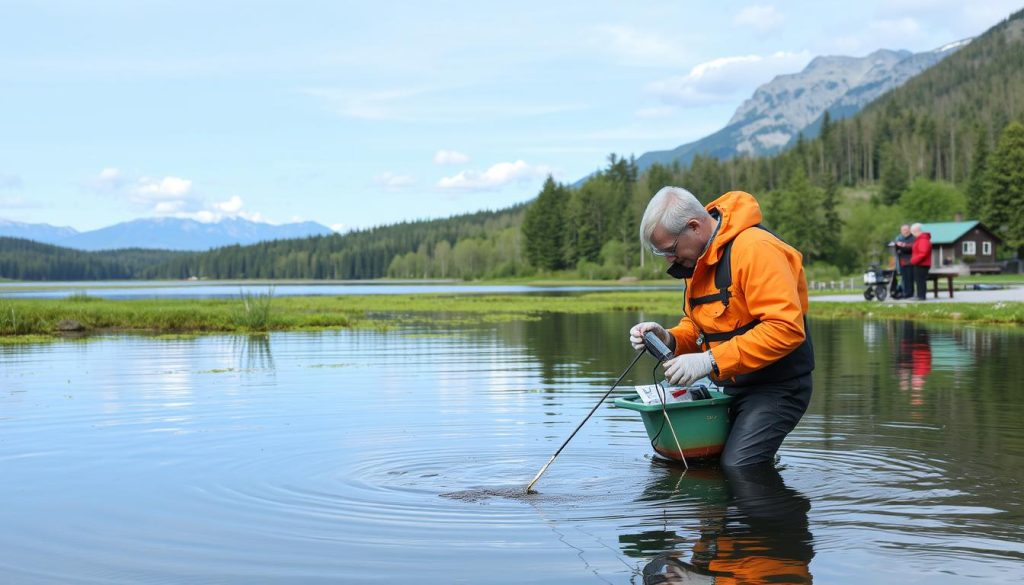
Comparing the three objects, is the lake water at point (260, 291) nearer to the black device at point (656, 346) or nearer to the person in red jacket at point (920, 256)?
the person in red jacket at point (920, 256)

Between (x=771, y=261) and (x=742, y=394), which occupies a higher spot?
(x=771, y=261)

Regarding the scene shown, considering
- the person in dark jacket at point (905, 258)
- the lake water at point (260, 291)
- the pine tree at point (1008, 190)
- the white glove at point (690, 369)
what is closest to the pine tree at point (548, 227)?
the lake water at point (260, 291)

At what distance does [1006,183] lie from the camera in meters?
98.6

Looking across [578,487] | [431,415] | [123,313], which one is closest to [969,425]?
[578,487]

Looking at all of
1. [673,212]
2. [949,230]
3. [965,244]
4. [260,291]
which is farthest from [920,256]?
[949,230]

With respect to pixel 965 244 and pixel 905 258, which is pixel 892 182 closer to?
pixel 965 244

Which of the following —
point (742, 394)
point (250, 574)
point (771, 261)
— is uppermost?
point (771, 261)

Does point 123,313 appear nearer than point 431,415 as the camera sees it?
No

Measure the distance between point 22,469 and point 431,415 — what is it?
4693 millimetres

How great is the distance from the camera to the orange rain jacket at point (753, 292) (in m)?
6.74

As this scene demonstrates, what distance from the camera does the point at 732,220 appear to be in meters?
7.04

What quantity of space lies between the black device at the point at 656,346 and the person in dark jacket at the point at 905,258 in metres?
26.4

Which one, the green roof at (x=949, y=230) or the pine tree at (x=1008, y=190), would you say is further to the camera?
the green roof at (x=949, y=230)

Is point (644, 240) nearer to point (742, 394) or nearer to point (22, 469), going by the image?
point (742, 394)
